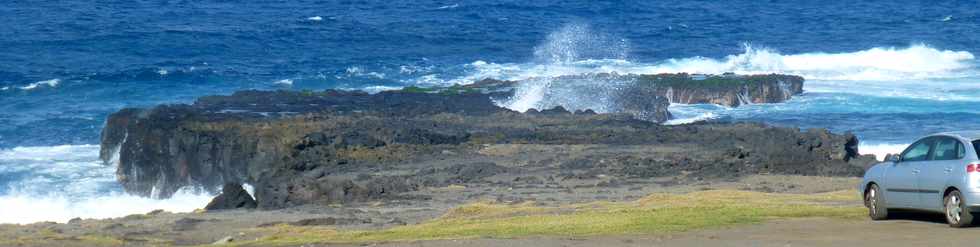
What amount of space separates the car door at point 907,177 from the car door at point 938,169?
3.5 inches

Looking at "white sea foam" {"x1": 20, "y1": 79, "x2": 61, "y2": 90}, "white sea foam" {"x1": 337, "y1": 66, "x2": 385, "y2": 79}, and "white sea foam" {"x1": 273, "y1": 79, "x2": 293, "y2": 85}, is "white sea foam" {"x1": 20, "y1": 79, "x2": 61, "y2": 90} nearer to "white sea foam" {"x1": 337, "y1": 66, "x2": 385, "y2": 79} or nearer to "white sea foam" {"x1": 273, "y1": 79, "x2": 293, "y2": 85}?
"white sea foam" {"x1": 273, "y1": 79, "x2": 293, "y2": 85}

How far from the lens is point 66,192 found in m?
33.3

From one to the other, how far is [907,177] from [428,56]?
46.6 metres

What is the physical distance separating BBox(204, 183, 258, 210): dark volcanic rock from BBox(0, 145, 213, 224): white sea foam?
4633 mm

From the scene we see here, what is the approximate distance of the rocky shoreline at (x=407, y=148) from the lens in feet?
87.5

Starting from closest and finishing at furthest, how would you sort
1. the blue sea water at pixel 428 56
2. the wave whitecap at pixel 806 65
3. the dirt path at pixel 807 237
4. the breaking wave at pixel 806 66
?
the dirt path at pixel 807 237 → the blue sea water at pixel 428 56 → the breaking wave at pixel 806 66 → the wave whitecap at pixel 806 65

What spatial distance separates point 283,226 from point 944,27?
193 feet

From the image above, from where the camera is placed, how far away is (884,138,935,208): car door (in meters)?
15.7

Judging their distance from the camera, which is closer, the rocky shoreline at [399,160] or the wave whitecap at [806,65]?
the rocky shoreline at [399,160]

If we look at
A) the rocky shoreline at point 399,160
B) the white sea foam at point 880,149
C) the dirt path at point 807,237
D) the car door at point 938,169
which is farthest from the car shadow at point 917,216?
the white sea foam at point 880,149

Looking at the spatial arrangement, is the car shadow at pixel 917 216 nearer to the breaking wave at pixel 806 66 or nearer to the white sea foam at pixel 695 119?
the white sea foam at pixel 695 119

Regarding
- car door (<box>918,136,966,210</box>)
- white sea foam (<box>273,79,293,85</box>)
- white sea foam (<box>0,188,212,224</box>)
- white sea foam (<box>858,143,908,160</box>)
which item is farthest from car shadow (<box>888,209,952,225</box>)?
white sea foam (<box>273,79,293,85</box>)

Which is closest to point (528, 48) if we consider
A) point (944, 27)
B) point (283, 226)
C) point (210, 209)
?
point (944, 27)

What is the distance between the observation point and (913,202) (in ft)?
51.7
